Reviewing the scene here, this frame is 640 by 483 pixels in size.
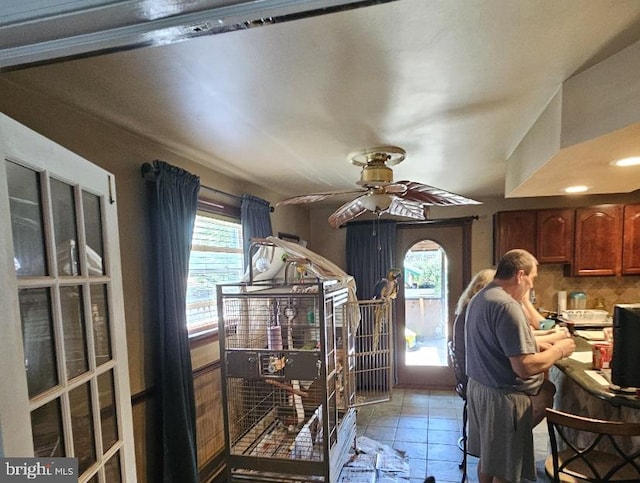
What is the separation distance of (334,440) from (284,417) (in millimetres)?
438

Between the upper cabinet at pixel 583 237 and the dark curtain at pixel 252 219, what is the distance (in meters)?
2.65

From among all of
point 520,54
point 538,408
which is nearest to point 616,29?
point 520,54

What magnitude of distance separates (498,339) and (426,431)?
1875 millimetres

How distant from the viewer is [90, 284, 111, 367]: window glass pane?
4.15ft

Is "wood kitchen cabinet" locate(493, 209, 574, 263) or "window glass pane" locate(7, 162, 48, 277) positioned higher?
"window glass pane" locate(7, 162, 48, 277)

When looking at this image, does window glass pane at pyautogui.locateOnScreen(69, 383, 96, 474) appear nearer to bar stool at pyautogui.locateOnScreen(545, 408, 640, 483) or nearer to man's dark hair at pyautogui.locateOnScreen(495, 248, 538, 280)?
bar stool at pyautogui.locateOnScreen(545, 408, 640, 483)

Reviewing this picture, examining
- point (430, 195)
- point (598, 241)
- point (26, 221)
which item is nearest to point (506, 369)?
point (430, 195)

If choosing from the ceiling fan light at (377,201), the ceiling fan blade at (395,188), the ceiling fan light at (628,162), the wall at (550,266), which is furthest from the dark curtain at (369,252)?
the ceiling fan light at (628,162)

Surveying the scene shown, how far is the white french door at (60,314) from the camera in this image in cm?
86

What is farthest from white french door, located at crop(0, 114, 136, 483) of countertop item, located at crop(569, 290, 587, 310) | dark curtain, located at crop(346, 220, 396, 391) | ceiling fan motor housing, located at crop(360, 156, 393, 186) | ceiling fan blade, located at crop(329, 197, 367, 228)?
countertop item, located at crop(569, 290, 587, 310)

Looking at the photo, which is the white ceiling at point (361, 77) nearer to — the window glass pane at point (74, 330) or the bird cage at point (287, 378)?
the window glass pane at point (74, 330)

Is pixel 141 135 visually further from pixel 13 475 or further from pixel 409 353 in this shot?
pixel 409 353

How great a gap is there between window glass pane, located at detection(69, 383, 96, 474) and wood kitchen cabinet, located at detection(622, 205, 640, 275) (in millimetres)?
4613

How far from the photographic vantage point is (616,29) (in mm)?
989
